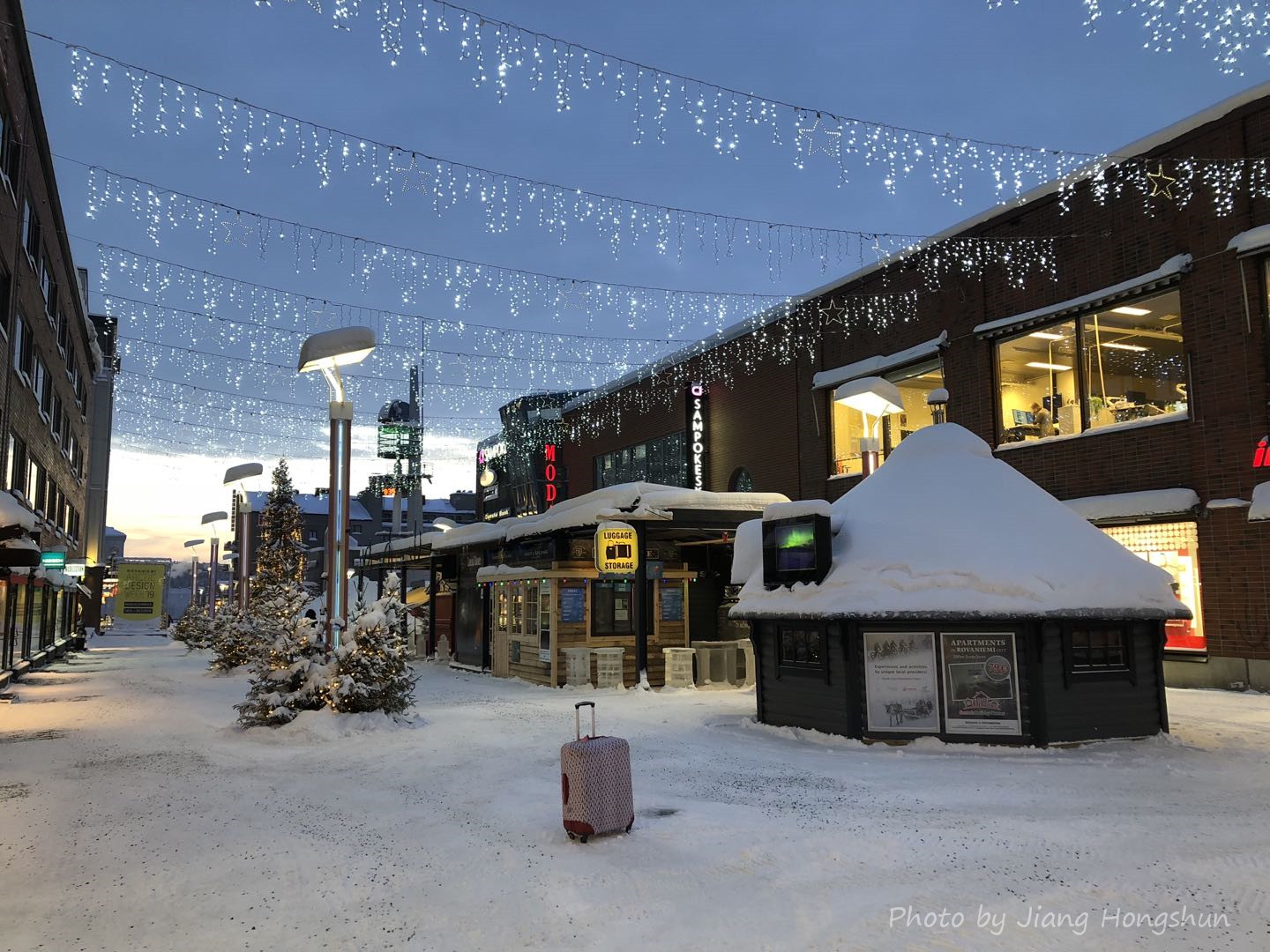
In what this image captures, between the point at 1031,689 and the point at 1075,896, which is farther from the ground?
A: the point at 1031,689

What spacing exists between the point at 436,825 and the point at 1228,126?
17364mm

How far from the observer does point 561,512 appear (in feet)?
65.6

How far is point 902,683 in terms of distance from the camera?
438 inches

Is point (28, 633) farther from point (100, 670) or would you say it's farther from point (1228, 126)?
point (1228, 126)

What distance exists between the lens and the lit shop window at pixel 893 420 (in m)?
23.2

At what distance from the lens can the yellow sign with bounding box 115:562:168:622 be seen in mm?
62156

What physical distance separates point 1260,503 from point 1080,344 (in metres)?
5.20

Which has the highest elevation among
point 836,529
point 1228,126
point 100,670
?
point 1228,126

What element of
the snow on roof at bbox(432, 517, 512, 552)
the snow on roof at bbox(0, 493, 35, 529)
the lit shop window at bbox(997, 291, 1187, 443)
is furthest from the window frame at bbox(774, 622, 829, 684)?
the snow on roof at bbox(0, 493, 35, 529)

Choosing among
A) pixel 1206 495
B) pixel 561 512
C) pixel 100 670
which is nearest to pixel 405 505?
pixel 100 670

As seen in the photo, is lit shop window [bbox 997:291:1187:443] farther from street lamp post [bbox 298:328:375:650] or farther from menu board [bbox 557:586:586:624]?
street lamp post [bbox 298:328:375:650]

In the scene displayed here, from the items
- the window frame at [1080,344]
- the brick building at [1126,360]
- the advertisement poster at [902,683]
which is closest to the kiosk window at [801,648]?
the advertisement poster at [902,683]

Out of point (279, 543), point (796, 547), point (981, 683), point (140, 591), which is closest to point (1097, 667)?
point (981, 683)

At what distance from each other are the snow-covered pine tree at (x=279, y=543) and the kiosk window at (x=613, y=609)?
23.8 meters
